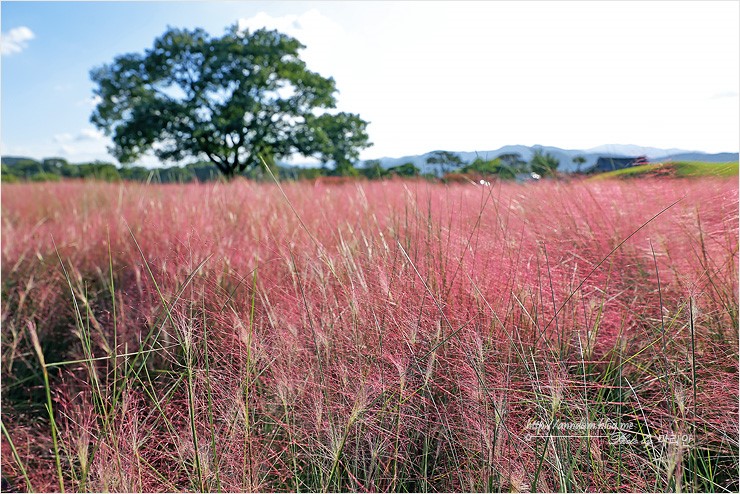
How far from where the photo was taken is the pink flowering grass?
106 centimetres

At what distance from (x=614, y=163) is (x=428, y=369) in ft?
5.57

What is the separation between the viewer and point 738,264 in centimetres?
151

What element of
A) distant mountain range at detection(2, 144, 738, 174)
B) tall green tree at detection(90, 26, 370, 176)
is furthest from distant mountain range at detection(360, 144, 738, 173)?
tall green tree at detection(90, 26, 370, 176)

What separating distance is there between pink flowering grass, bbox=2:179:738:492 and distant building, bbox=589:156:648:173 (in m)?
0.17

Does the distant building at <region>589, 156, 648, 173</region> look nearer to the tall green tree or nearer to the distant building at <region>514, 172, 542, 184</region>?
the distant building at <region>514, 172, 542, 184</region>

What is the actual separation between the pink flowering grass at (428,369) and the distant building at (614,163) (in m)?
0.17

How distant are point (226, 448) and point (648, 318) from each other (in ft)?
4.15

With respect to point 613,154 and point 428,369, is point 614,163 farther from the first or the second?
point 428,369

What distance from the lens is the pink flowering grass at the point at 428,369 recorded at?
1060 millimetres

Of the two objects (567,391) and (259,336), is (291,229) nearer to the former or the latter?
(259,336)

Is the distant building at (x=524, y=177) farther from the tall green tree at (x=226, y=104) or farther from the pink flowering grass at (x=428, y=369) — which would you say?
the tall green tree at (x=226, y=104)

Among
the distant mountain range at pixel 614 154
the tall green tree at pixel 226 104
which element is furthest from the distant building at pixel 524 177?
the tall green tree at pixel 226 104

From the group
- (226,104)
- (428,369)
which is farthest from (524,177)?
(226,104)

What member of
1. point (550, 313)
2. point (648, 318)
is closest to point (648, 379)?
point (648, 318)
